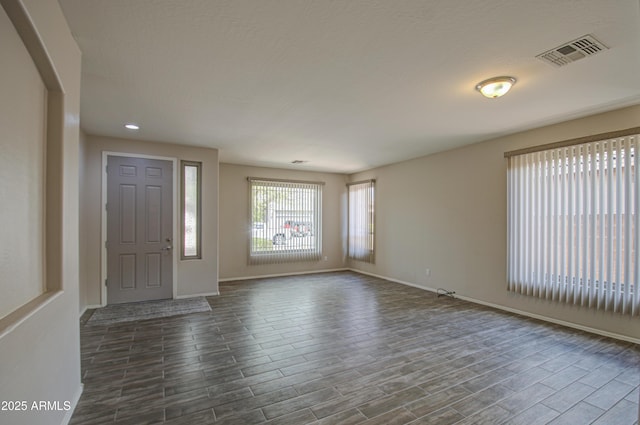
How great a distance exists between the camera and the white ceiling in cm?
188

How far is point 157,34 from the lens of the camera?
6.97ft

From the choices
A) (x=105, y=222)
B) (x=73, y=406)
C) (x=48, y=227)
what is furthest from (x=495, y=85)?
(x=105, y=222)

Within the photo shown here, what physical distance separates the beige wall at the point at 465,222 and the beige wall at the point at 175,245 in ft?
12.5

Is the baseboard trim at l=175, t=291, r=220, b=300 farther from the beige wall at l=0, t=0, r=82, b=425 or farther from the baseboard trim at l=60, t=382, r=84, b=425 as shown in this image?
the beige wall at l=0, t=0, r=82, b=425

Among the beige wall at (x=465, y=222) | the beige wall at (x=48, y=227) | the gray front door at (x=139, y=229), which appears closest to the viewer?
the beige wall at (x=48, y=227)

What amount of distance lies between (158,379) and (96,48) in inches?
107

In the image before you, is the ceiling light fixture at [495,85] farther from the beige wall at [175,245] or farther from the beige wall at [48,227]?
the beige wall at [175,245]

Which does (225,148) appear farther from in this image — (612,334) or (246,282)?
(612,334)

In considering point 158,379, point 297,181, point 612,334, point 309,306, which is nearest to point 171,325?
point 158,379

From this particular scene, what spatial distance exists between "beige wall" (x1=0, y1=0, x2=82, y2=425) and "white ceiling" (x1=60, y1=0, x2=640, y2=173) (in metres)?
0.41

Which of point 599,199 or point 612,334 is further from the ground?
point 599,199

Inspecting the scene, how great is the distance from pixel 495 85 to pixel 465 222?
293 cm

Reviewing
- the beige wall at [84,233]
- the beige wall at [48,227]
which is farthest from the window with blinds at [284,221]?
the beige wall at [48,227]

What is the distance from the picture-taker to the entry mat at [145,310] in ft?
13.4
